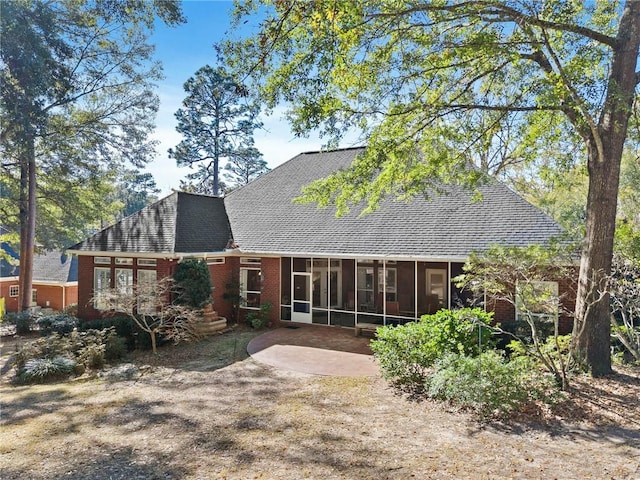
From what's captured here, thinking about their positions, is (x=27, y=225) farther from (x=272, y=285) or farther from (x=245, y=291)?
(x=272, y=285)

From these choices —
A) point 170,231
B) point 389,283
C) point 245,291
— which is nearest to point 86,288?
point 170,231

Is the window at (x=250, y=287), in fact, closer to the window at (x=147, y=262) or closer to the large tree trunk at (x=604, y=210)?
the window at (x=147, y=262)

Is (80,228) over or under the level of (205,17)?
under

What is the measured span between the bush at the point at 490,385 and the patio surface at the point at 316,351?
257 cm

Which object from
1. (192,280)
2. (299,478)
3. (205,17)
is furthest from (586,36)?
(192,280)

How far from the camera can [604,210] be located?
332 inches

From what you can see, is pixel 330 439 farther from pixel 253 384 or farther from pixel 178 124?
pixel 178 124

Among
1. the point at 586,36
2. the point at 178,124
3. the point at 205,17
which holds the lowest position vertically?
the point at 586,36

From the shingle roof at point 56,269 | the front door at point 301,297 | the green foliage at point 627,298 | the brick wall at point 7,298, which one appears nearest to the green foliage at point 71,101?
the shingle roof at point 56,269

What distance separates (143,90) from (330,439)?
21.2 metres

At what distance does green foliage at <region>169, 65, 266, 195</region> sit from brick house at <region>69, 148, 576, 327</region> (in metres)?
19.5

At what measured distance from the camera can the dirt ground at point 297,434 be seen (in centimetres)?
502

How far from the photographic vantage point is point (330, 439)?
5.93 m

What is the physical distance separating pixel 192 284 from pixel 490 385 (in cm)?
1011
